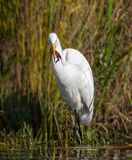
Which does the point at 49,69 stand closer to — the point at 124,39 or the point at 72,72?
the point at 72,72

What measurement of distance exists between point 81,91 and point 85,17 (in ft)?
2.61

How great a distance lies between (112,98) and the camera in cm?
767

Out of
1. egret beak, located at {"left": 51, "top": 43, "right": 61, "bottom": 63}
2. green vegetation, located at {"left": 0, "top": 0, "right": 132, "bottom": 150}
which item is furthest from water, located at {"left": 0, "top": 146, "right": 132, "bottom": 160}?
egret beak, located at {"left": 51, "top": 43, "right": 61, "bottom": 63}

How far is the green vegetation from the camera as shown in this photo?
7348mm

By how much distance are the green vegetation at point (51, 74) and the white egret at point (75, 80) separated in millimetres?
125

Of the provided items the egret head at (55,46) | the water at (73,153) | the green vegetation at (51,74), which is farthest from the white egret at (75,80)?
the water at (73,153)

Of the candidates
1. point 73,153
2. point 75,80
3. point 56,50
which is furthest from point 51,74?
point 73,153

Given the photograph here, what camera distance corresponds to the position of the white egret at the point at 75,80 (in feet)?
23.6

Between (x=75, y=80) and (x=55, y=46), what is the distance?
57 centimetres

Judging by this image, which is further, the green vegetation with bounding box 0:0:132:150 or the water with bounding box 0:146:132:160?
the green vegetation with bounding box 0:0:132:150

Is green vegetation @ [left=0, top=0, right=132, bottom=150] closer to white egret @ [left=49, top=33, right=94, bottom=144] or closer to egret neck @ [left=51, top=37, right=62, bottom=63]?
white egret @ [left=49, top=33, right=94, bottom=144]

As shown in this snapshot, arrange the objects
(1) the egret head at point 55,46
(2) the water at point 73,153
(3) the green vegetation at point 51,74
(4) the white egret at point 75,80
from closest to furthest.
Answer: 1. (2) the water at point 73,153
2. (1) the egret head at point 55,46
3. (4) the white egret at point 75,80
4. (3) the green vegetation at point 51,74

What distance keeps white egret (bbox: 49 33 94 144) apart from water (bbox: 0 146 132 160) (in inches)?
17.9

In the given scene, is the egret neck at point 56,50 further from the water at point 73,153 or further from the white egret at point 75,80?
the water at point 73,153
